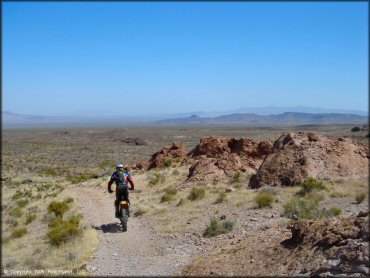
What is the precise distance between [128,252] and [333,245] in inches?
191

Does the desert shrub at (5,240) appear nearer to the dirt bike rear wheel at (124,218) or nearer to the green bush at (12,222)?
the green bush at (12,222)

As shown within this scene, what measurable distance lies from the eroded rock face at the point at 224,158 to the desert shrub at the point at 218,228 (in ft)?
29.0

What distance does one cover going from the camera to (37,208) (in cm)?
1900

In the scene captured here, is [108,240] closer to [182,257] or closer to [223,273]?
[182,257]

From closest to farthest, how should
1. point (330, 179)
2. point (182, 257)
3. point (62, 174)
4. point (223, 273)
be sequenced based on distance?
1. point (223, 273)
2. point (182, 257)
3. point (330, 179)
4. point (62, 174)

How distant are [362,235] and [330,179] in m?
10.2

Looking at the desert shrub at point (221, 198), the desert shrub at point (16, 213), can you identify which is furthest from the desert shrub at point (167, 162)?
the desert shrub at point (221, 198)

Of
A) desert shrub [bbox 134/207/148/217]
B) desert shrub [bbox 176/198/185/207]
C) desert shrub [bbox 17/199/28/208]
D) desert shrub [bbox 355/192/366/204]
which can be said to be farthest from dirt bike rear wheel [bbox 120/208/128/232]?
desert shrub [bbox 17/199/28/208]

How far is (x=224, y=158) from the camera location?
2222 cm

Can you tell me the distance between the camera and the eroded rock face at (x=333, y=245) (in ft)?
21.6

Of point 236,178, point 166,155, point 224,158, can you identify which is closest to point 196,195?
point 236,178

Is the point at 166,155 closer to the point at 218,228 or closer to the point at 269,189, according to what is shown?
the point at 269,189

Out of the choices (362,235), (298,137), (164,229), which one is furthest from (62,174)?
(362,235)

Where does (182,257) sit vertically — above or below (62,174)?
above
